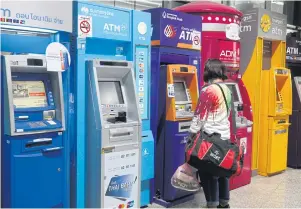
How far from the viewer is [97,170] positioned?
10.0 ft

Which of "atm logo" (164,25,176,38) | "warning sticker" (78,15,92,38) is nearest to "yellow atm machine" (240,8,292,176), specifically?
"atm logo" (164,25,176,38)

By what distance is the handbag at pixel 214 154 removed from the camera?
10.3 ft

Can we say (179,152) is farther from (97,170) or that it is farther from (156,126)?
(97,170)

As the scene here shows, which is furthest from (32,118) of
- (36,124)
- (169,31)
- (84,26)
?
(169,31)

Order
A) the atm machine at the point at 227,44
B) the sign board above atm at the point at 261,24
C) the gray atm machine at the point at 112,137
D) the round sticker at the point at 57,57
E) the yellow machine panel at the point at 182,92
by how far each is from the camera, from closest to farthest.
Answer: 1. the round sticker at the point at 57,57
2. the gray atm machine at the point at 112,137
3. the yellow machine panel at the point at 182,92
4. the atm machine at the point at 227,44
5. the sign board above atm at the point at 261,24

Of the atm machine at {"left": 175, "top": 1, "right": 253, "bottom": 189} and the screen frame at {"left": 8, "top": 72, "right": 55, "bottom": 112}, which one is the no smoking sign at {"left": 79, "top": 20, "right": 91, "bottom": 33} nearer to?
the screen frame at {"left": 8, "top": 72, "right": 55, "bottom": 112}

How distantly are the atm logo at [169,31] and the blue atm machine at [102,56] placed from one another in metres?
0.23

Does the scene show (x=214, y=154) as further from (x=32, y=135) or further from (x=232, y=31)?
(x=232, y=31)

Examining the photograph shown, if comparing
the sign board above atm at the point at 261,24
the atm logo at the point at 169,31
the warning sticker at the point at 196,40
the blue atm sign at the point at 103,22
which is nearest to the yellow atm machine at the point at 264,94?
the sign board above atm at the point at 261,24

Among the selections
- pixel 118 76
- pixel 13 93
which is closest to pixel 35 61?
pixel 13 93

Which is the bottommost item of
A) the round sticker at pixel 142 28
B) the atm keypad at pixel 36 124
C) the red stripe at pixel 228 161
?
the red stripe at pixel 228 161

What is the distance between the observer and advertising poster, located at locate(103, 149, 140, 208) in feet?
Answer: 10.1

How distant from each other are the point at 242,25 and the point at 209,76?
216 centimetres

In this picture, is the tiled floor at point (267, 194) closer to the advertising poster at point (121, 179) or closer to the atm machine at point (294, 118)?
the atm machine at point (294, 118)
